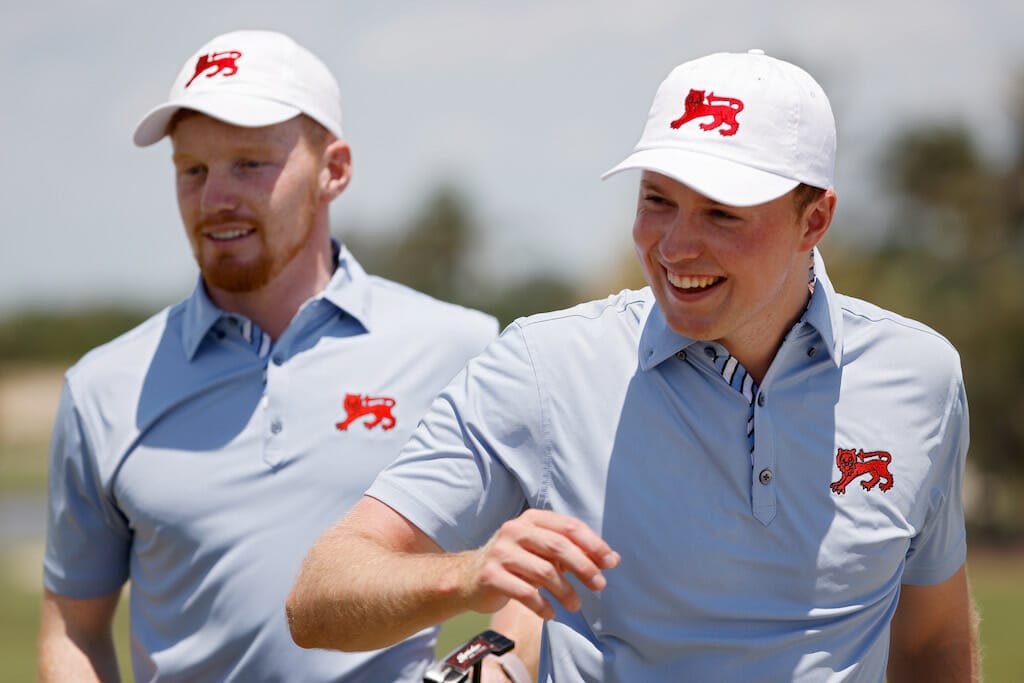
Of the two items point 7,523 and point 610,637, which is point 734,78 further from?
point 7,523

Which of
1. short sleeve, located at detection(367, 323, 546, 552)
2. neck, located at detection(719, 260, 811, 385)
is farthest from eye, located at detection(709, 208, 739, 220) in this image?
short sleeve, located at detection(367, 323, 546, 552)

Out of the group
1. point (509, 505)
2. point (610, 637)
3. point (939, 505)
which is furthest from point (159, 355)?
point (939, 505)

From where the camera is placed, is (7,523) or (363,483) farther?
(7,523)

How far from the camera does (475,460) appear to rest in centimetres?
285

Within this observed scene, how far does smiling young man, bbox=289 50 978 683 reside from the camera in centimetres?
278

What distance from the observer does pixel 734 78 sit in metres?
2.92

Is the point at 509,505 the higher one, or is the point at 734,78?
the point at 734,78

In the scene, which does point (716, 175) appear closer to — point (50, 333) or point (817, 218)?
point (817, 218)

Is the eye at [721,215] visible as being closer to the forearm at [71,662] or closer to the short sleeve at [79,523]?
the short sleeve at [79,523]

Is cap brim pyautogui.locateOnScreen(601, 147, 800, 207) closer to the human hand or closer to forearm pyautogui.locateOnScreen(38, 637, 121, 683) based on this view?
the human hand

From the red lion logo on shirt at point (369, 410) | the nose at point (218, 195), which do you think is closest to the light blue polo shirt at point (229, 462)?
the red lion logo on shirt at point (369, 410)

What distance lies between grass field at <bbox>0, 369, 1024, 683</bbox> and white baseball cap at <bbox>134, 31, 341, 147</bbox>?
8.04 feet

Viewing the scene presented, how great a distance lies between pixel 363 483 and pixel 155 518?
59 cm

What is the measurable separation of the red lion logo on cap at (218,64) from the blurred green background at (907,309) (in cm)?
972
